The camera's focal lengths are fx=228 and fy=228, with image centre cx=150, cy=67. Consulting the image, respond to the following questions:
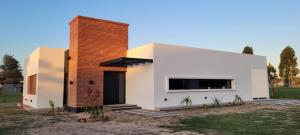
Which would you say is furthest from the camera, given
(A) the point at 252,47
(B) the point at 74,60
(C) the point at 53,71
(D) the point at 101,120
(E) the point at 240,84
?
(A) the point at 252,47

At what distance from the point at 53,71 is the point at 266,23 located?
15.2 meters

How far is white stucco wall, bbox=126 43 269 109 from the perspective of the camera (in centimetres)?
1270

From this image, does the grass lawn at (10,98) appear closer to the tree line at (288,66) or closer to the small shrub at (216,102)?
the small shrub at (216,102)

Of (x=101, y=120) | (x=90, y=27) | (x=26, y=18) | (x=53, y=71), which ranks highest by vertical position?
(x=26, y=18)

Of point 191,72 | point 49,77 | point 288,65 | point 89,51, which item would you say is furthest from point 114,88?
point 288,65

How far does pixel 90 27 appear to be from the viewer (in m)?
13.7

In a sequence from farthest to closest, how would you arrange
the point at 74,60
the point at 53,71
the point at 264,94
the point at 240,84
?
1. the point at 264,94
2. the point at 240,84
3. the point at 53,71
4. the point at 74,60

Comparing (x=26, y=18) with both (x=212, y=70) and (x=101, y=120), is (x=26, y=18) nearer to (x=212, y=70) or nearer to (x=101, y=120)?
(x=101, y=120)

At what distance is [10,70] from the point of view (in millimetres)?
44844

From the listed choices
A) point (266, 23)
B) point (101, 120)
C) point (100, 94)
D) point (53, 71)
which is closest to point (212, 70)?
point (266, 23)

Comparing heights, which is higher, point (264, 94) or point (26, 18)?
point (26, 18)

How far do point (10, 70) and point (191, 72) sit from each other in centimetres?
4297

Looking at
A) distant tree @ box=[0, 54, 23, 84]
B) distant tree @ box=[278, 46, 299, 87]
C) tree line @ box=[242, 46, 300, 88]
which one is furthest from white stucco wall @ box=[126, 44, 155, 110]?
distant tree @ box=[278, 46, 299, 87]

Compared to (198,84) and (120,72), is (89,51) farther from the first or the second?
(198,84)
